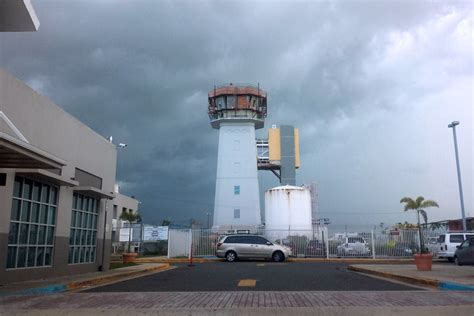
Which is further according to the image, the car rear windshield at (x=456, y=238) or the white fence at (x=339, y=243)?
the white fence at (x=339, y=243)

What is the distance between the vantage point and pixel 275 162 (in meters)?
56.0

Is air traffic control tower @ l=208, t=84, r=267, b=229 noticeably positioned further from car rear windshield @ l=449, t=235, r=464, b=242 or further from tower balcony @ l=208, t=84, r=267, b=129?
car rear windshield @ l=449, t=235, r=464, b=242

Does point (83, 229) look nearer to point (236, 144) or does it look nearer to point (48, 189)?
point (48, 189)

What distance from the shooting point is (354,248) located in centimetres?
3478

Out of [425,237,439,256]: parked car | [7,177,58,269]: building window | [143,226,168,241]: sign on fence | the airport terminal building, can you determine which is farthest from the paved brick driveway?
[143,226,168,241]: sign on fence

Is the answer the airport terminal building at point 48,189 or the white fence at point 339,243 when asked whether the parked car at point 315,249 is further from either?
the airport terminal building at point 48,189

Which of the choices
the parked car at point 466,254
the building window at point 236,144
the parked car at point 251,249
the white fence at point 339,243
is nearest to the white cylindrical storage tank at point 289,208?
the building window at point 236,144

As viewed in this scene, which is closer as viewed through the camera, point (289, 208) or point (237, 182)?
point (289, 208)

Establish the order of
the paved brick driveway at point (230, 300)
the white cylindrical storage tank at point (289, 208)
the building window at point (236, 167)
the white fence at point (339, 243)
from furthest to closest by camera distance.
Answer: the building window at point (236, 167) → the white cylindrical storage tank at point (289, 208) → the white fence at point (339, 243) → the paved brick driveway at point (230, 300)

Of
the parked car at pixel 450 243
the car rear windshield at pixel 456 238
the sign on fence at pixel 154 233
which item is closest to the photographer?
the parked car at pixel 450 243

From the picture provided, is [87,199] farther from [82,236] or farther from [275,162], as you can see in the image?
[275,162]

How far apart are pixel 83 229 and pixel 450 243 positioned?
68.5 ft

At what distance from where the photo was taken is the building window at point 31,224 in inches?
553

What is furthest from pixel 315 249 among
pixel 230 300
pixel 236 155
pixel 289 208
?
pixel 230 300
